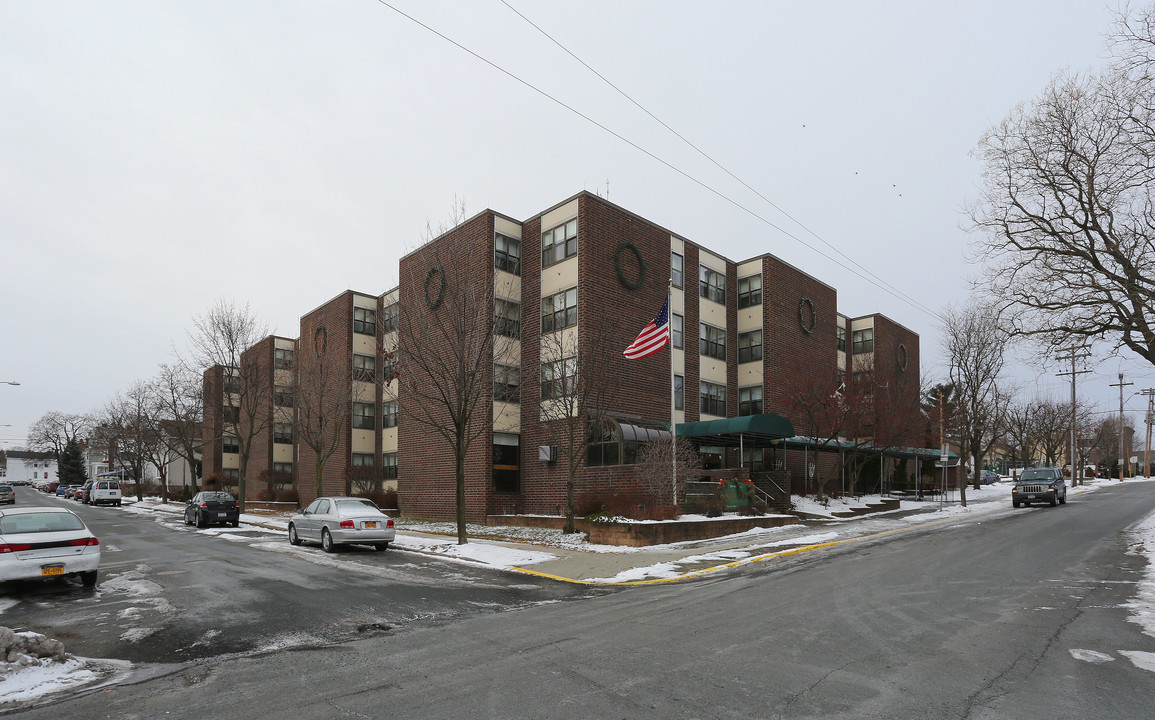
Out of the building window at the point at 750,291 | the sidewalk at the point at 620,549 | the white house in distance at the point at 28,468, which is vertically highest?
the building window at the point at 750,291

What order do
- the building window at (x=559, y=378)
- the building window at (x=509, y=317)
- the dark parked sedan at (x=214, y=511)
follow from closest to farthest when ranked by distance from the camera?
the building window at (x=559, y=378), the building window at (x=509, y=317), the dark parked sedan at (x=214, y=511)

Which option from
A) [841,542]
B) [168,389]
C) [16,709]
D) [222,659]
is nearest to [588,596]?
[222,659]

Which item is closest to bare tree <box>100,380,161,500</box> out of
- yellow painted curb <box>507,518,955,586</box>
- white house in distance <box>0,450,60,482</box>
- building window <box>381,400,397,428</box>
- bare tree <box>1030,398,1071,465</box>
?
building window <box>381,400,397,428</box>

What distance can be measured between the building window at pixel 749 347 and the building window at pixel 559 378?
1348 cm

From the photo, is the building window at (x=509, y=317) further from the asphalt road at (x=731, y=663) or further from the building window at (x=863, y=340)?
the building window at (x=863, y=340)

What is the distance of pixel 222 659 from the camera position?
795 centimetres

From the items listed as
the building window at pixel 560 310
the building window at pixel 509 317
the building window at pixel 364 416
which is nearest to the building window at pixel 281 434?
the building window at pixel 364 416

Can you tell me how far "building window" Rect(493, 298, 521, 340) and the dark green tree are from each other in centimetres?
10982

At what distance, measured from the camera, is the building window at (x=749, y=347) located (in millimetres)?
36750

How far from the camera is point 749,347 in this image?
1460 inches

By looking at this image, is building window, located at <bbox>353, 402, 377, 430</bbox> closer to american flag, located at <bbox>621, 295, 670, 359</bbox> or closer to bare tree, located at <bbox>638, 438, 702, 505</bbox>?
bare tree, located at <bbox>638, 438, 702, 505</bbox>

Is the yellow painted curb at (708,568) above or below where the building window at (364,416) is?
below

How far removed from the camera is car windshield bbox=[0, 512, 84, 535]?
1312 centimetres

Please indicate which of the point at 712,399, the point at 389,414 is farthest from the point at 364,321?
the point at 712,399
